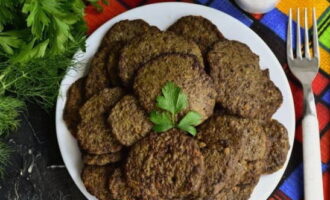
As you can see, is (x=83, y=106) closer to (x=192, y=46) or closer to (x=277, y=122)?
(x=192, y=46)

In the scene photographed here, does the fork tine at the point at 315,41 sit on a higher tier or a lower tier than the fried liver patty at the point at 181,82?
higher

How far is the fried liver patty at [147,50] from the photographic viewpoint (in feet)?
6.78

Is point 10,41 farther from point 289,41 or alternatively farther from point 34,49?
point 289,41

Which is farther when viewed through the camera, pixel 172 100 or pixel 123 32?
pixel 123 32

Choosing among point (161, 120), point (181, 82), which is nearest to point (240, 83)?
point (181, 82)

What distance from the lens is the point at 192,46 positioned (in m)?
2.09

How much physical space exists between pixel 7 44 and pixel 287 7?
1.36 meters

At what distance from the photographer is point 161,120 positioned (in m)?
1.93

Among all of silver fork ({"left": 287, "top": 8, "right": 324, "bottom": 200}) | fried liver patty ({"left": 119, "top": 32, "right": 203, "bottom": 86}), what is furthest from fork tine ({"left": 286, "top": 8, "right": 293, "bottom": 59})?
fried liver patty ({"left": 119, "top": 32, "right": 203, "bottom": 86})

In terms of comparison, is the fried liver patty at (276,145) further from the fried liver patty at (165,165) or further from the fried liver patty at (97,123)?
the fried liver patty at (97,123)

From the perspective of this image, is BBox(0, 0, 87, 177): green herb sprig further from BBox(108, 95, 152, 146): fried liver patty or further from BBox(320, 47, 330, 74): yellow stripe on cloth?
BBox(320, 47, 330, 74): yellow stripe on cloth

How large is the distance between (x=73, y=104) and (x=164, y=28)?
55 centimetres

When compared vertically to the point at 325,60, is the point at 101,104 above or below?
below

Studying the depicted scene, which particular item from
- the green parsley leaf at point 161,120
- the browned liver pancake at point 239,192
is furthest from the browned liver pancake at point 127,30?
the browned liver pancake at point 239,192
